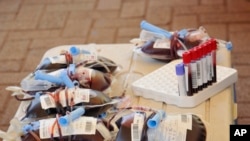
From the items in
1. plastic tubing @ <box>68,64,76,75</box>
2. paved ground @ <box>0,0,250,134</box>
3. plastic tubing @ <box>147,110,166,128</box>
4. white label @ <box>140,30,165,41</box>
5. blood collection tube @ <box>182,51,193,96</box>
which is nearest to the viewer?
plastic tubing @ <box>147,110,166,128</box>

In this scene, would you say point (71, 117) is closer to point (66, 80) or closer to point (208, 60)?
point (66, 80)

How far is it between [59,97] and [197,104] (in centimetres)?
31

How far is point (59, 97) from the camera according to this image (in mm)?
1081

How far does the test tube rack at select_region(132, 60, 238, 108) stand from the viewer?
1.13 metres

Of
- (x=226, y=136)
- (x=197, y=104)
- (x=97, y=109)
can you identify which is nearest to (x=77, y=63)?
(x=97, y=109)

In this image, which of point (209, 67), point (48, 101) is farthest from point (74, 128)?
point (209, 67)

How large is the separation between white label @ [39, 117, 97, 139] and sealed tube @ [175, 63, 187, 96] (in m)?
0.21

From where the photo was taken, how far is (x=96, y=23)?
→ 225 centimetres

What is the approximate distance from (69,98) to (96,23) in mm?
1205

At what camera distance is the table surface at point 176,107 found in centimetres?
106

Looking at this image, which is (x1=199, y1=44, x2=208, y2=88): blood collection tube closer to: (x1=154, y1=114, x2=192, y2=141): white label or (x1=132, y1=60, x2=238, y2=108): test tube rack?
(x1=132, y1=60, x2=238, y2=108): test tube rack

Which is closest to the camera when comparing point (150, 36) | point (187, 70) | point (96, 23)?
point (187, 70)

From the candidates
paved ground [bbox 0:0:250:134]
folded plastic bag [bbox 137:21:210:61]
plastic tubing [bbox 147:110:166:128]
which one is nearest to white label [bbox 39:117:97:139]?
plastic tubing [bbox 147:110:166:128]

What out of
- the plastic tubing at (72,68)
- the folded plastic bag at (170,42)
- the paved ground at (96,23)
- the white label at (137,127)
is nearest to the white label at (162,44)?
the folded plastic bag at (170,42)
